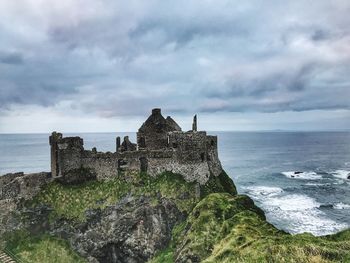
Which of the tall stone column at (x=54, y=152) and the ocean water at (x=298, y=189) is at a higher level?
the tall stone column at (x=54, y=152)

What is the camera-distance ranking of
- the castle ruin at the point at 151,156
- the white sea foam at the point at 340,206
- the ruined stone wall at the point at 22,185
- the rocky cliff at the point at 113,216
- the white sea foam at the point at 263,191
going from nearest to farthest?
the rocky cliff at the point at 113,216 < the castle ruin at the point at 151,156 < the ruined stone wall at the point at 22,185 < the white sea foam at the point at 340,206 < the white sea foam at the point at 263,191

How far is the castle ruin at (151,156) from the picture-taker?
50000mm

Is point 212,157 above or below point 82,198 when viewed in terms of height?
above

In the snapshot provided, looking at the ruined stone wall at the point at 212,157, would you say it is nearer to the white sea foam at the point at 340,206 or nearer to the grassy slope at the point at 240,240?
the grassy slope at the point at 240,240

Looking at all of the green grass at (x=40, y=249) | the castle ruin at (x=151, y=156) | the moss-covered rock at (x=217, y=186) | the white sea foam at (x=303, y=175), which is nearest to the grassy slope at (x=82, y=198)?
the green grass at (x=40, y=249)

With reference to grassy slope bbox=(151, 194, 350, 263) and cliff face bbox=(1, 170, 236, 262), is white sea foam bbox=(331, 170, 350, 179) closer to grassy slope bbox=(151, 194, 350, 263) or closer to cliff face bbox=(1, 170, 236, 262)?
cliff face bbox=(1, 170, 236, 262)

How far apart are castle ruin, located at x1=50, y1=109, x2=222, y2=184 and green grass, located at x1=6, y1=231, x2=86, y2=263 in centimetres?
892

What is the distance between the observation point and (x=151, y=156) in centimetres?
5159

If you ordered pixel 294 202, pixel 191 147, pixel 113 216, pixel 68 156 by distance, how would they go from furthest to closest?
1. pixel 294 202
2. pixel 68 156
3. pixel 191 147
4. pixel 113 216

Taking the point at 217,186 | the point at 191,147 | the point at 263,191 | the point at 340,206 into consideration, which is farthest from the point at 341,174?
the point at 191,147

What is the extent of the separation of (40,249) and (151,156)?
18.5 metres

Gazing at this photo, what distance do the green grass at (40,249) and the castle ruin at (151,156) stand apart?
8.92 metres

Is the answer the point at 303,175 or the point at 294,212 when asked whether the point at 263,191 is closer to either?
the point at 294,212

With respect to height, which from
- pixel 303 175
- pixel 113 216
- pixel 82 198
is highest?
pixel 82 198
